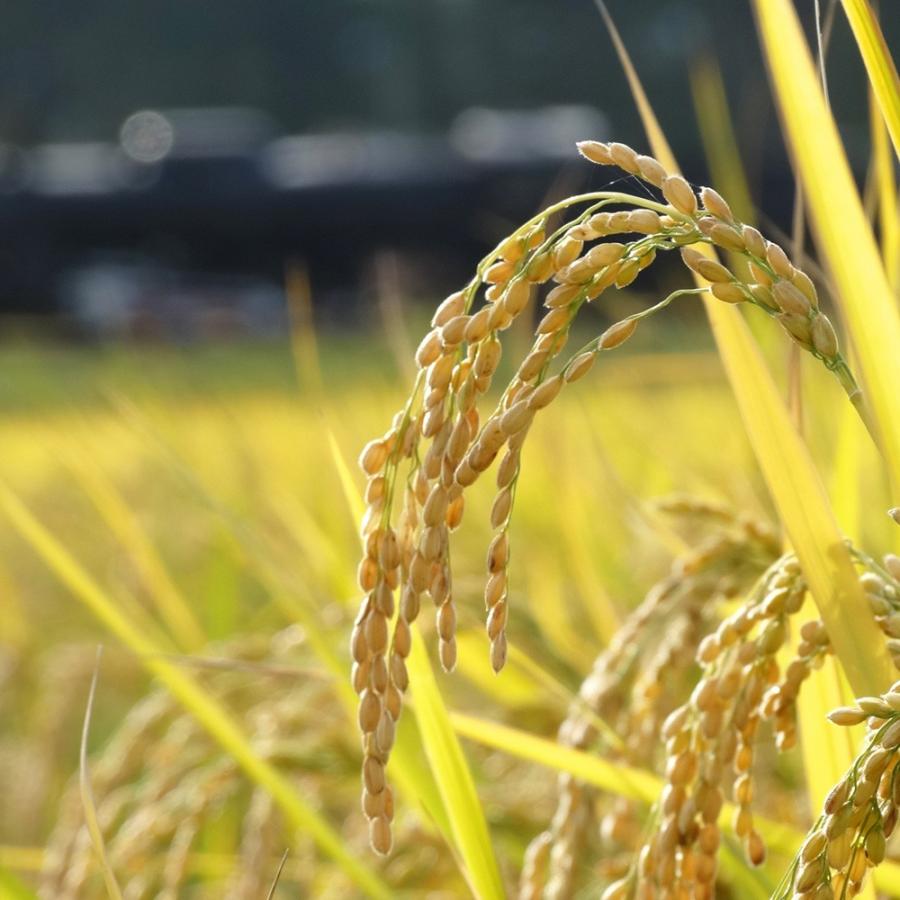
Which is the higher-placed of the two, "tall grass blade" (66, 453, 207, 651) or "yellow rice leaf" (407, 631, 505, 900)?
"tall grass blade" (66, 453, 207, 651)

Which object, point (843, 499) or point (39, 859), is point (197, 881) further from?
point (843, 499)

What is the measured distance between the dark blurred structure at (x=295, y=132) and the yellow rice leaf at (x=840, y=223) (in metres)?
7.82

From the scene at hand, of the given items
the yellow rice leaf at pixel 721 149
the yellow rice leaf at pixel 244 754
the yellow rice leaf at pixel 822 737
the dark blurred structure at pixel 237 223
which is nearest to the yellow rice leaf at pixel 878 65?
the yellow rice leaf at pixel 822 737

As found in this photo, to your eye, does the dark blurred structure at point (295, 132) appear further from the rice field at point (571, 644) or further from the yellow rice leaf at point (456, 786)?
the yellow rice leaf at point (456, 786)

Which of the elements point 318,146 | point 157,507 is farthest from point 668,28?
point 157,507

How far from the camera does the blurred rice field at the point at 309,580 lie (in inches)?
34.1

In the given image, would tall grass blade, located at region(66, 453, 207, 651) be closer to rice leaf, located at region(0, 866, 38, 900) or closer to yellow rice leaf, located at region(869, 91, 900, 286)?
rice leaf, located at region(0, 866, 38, 900)

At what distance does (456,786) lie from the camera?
21.3 inches

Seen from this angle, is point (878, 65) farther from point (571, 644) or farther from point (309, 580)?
point (309, 580)

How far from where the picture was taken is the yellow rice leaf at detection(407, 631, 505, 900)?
525 mm

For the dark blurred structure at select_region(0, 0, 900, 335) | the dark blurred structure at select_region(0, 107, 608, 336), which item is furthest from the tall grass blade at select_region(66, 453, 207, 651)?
the dark blurred structure at select_region(0, 107, 608, 336)

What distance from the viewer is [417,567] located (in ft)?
1.22

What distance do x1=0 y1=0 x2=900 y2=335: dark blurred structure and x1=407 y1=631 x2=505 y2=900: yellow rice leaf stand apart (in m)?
7.74

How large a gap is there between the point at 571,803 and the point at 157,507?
218 centimetres
